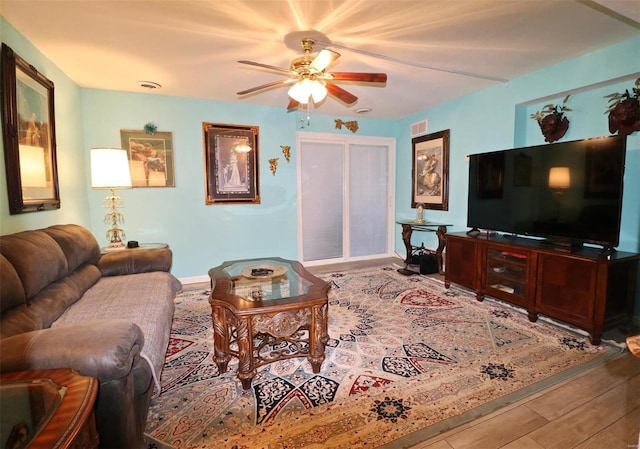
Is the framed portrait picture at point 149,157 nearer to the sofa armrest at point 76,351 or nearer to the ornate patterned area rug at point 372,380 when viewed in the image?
the ornate patterned area rug at point 372,380

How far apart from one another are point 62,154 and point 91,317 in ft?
6.64

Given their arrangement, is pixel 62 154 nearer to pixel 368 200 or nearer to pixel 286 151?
pixel 286 151

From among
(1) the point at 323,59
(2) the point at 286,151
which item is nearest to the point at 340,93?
(1) the point at 323,59

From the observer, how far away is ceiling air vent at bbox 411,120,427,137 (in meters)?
4.70

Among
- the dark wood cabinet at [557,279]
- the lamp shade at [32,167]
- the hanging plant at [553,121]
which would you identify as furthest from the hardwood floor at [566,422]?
the lamp shade at [32,167]

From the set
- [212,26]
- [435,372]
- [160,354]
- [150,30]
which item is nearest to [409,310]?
[435,372]

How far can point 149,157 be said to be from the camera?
3.83 meters

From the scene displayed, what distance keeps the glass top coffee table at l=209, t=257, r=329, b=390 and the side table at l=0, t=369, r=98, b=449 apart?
2.88ft

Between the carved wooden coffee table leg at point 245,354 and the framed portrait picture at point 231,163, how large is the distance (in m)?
2.71

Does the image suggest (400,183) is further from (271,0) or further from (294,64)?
(271,0)

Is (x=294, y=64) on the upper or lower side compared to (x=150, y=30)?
lower

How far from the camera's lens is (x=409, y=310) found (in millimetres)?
3066

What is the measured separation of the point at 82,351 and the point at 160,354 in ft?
1.89

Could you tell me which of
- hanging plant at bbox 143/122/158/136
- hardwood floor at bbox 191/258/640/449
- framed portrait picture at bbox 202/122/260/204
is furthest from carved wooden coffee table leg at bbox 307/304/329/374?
hanging plant at bbox 143/122/158/136
